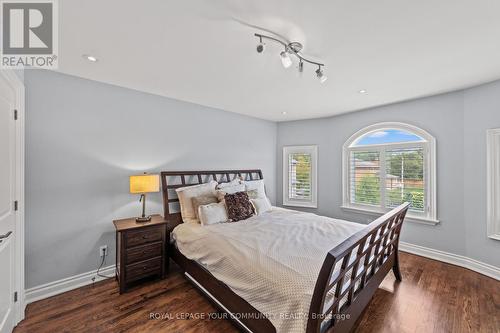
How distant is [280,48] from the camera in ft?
6.28

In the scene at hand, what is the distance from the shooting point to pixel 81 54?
6.64 feet

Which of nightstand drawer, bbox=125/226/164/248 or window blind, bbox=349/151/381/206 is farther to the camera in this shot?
window blind, bbox=349/151/381/206

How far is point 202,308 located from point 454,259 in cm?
366

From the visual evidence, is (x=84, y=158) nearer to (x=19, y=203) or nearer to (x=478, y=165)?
(x=19, y=203)

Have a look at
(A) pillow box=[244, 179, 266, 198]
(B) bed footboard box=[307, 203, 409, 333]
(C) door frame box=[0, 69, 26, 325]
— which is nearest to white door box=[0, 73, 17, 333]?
(C) door frame box=[0, 69, 26, 325]

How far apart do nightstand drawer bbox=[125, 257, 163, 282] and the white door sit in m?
0.90

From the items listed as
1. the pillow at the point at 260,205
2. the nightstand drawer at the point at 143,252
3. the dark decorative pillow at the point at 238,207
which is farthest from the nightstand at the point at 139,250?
the pillow at the point at 260,205

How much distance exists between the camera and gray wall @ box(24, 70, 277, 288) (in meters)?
2.28

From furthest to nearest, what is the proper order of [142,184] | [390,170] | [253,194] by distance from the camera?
[390,170], [253,194], [142,184]

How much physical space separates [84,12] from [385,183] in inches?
180

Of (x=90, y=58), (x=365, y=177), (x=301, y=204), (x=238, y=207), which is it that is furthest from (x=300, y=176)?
(x=90, y=58)

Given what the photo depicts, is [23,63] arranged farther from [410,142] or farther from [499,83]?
[499,83]

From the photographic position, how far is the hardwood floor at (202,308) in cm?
186

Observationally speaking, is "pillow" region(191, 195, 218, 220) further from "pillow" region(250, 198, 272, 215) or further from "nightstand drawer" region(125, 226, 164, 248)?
"pillow" region(250, 198, 272, 215)
